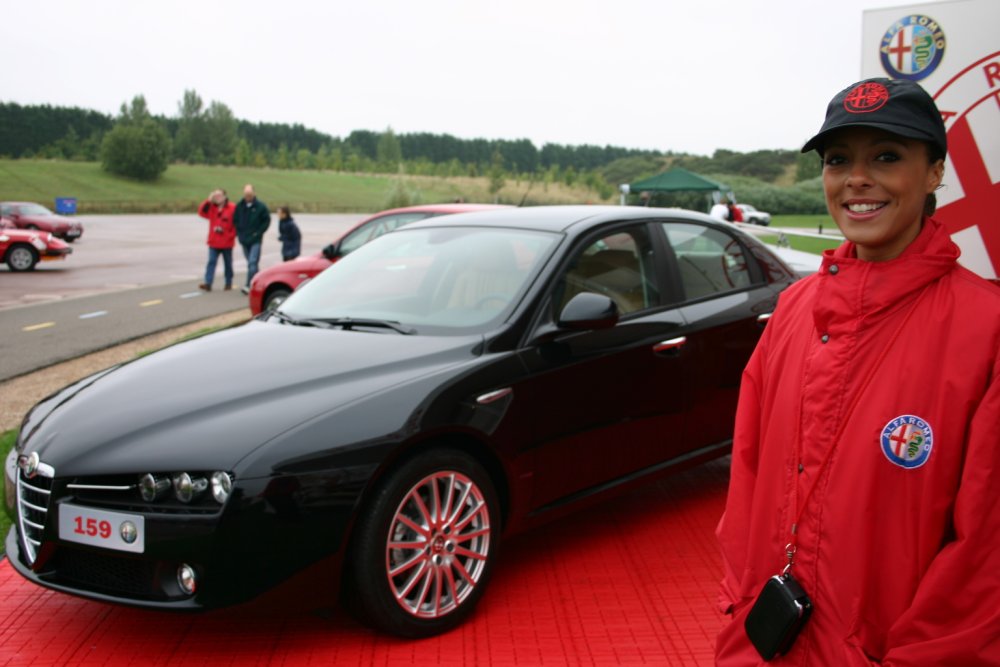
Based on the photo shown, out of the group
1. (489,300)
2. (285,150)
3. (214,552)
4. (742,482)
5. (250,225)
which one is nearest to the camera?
(742,482)

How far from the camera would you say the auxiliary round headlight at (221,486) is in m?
3.09

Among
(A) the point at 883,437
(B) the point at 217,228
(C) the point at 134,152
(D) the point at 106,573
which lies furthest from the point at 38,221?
(C) the point at 134,152

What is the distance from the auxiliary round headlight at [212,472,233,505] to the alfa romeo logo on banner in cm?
295

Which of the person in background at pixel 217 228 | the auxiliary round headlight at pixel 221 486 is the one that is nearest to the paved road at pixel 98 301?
the person in background at pixel 217 228

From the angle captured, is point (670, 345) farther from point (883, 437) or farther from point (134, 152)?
point (134, 152)

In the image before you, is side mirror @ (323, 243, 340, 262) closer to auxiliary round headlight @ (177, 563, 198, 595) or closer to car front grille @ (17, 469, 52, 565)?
car front grille @ (17, 469, 52, 565)

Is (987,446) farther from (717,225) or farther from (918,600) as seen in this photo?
(717,225)

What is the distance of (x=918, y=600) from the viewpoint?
1.57 m

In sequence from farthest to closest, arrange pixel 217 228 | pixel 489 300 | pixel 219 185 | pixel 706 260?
pixel 219 185
pixel 217 228
pixel 706 260
pixel 489 300

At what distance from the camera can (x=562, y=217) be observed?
4777 millimetres

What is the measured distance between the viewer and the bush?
9762 cm

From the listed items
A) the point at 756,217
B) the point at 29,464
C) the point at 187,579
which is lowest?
the point at 187,579

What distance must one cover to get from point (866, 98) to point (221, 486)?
2292 millimetres

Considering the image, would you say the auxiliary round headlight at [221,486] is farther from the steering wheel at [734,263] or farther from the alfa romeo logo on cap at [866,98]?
the steering wheel at [734,263]
